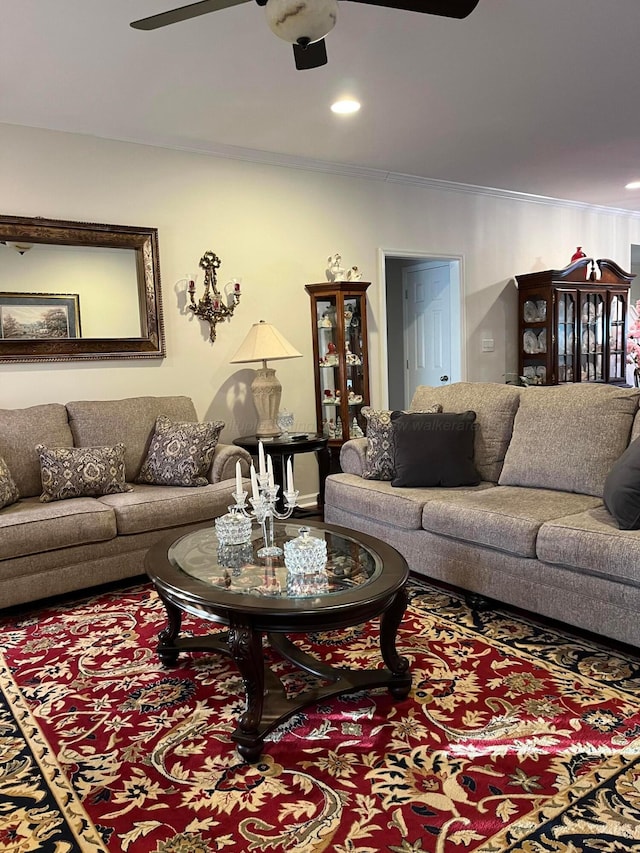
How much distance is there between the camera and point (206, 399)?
476cm

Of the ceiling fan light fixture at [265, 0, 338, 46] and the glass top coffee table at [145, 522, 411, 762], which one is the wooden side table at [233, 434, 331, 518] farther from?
the ceiling fan light fixture at [265, 0, 338, 46]

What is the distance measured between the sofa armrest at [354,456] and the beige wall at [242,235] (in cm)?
110

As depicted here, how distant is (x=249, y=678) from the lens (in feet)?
6.78

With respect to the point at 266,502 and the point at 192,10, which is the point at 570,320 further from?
the point at 192,10

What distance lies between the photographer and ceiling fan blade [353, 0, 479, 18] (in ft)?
6.89

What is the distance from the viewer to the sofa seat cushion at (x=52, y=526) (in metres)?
3.09

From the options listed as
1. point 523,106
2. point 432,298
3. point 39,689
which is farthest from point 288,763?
point 432,298

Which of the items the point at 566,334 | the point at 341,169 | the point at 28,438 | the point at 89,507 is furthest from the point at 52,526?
the point at 566,334

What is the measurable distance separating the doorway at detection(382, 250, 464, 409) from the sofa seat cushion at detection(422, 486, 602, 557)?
2.88m

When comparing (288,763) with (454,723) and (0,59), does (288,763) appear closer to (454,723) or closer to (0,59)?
(454,723)

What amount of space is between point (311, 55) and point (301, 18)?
0.43m

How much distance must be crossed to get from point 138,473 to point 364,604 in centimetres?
243

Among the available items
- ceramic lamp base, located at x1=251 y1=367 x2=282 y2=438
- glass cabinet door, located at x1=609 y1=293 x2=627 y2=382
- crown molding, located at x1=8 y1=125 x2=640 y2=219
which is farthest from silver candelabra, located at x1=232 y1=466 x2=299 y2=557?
glass cabinet door, located at x1=609 y1=293 x2=627 y2=382

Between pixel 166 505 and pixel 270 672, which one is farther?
pixel 166 505
